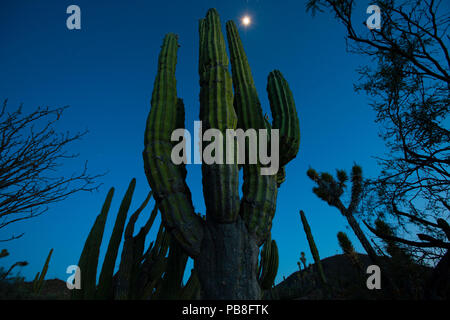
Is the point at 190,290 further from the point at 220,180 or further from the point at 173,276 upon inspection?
the point at 220,180

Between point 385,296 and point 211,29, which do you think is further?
point 385,296

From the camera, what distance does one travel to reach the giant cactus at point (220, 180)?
7.45 feet

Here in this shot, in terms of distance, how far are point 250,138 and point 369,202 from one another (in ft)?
15.8

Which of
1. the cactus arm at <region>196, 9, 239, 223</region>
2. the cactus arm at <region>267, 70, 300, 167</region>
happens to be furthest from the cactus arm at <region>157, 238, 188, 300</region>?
the cactus arm at <region>267, 70, 300, 167</region>

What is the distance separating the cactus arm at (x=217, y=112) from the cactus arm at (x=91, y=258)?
1.33 meters

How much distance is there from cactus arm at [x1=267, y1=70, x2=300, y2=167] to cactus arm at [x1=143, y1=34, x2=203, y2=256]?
134cm

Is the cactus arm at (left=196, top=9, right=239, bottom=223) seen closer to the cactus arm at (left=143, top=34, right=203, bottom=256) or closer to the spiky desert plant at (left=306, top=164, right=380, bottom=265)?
the cactus arm at (left=143, top=34, right=203, bottom=256)

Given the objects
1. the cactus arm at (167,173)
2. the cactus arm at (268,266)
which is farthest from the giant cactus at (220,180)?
the cactus arm at (268,266)

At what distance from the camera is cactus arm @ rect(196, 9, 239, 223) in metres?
2.40

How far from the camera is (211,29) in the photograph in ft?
11.8
